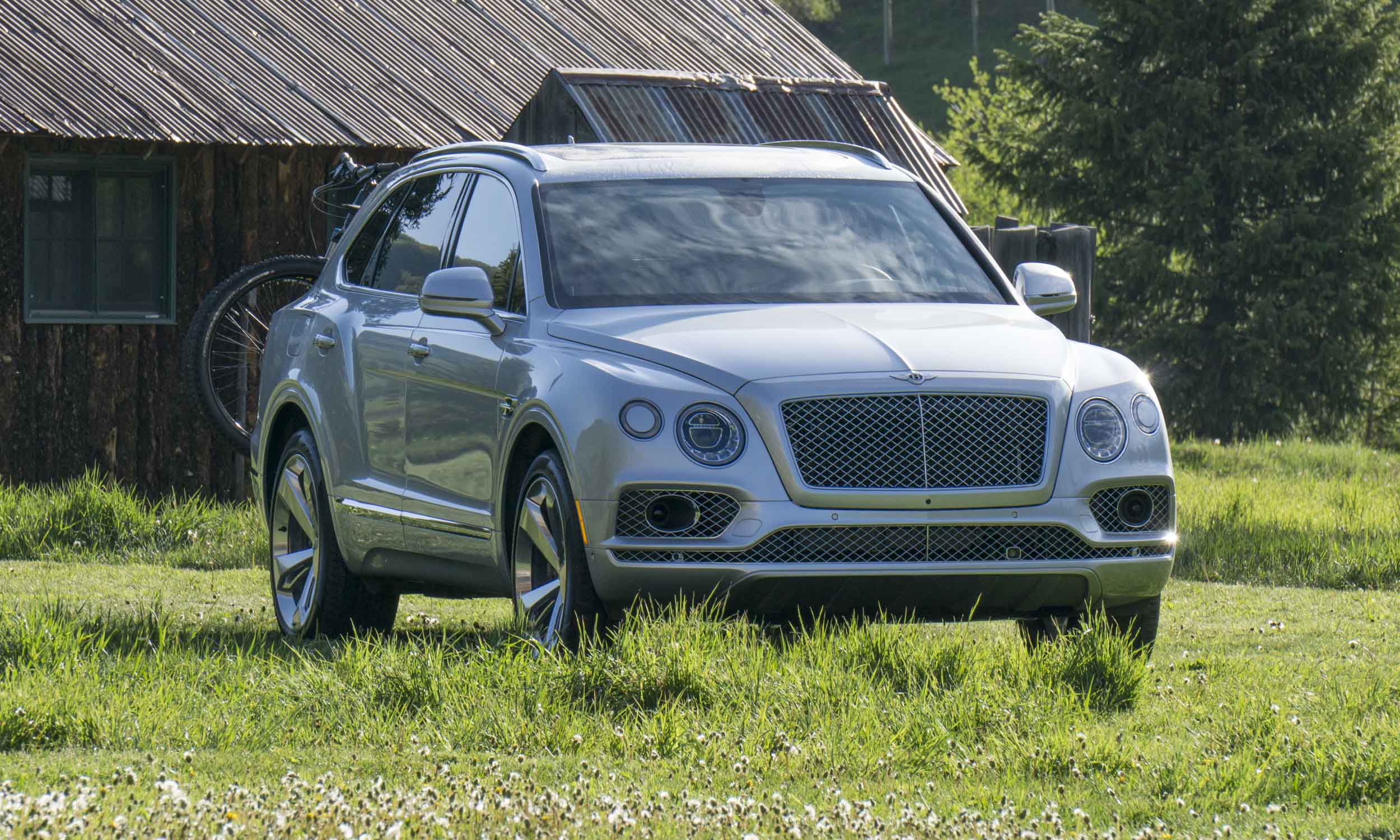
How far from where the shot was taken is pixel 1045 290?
24.7 feet

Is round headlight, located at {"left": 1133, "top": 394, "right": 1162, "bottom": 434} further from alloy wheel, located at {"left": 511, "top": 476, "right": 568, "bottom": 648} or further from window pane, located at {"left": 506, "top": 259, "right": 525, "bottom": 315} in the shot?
window pane, located at {"left": 506, "top": 259, "right": 525, "bottom": 315}

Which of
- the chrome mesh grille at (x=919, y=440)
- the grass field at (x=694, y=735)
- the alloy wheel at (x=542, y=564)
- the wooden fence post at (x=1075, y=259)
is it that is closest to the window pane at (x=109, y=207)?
the wooden fence post at (x=1075, y=259)

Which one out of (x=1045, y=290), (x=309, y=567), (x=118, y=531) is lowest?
(x=118, y=531)

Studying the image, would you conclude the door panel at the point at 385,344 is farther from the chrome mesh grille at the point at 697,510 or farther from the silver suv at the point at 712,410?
the chrome mesh grille at the point at 697,510

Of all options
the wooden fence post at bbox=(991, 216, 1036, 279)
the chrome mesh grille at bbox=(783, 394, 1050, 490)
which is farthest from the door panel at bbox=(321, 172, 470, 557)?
the wooden fence post at bbox=(991, 216, 1036, 279)

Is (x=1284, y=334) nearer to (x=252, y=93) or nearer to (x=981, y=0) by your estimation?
(x=252, y=93)

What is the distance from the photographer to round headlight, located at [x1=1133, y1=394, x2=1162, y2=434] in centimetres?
658

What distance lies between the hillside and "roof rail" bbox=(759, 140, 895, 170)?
88433 millimetres

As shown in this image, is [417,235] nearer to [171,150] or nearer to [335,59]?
[171,150]

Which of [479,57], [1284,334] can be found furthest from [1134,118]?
[479,57]

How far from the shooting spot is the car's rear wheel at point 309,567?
8.24 metres

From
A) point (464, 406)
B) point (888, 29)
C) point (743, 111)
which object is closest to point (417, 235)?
point (464, 406)

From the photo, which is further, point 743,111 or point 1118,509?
point 743,111

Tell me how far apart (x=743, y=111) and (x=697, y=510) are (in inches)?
347
